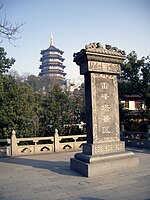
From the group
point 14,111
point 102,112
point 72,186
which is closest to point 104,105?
point 102,112

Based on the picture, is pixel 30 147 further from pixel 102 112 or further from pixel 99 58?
pixel 99 58

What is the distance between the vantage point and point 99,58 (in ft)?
21.0

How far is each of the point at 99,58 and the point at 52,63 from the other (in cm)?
5867

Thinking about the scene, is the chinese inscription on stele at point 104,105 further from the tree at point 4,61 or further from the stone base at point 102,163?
the tree at point 4,61

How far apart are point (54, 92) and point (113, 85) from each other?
9027 mm

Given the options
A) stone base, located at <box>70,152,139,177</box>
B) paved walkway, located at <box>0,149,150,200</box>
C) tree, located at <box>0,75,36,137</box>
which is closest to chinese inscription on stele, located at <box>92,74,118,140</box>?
stone base, located at <box>70,152,139,177</box>

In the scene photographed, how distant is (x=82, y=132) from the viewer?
14961 mm

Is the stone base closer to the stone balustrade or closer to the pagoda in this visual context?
the stone balustrade

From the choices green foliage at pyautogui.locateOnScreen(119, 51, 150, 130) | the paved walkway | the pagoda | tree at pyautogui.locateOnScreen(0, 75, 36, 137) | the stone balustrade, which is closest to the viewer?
the paved walkway

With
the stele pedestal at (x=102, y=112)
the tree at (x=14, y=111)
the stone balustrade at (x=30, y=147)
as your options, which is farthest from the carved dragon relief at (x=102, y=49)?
the tree at (x=14, y=111)

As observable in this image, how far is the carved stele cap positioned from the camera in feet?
20.5

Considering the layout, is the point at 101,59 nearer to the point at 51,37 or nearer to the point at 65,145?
the point at 65,145

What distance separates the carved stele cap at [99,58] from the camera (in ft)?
20.5

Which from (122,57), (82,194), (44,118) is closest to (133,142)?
(44,118)
